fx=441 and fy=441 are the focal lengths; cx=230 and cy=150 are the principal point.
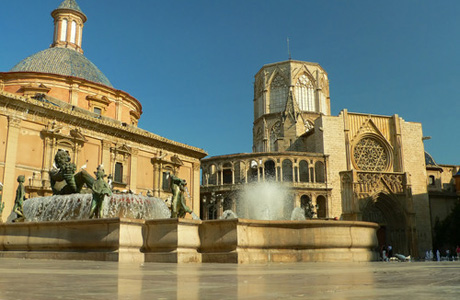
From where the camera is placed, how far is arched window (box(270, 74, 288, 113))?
58297 millimetres

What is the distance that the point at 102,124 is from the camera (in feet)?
97.5

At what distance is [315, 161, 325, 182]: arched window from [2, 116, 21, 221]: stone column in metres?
27.5

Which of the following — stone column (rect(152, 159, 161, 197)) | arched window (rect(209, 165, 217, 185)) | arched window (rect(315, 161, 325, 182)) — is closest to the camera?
stone column (rect(152, 159, 161, 197))

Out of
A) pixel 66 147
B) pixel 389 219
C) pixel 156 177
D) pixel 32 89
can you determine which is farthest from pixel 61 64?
pixel 389 219

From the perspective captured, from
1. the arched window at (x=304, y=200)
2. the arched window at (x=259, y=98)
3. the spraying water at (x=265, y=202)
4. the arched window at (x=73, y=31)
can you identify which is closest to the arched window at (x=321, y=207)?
the arched window at (x=304, y=200)

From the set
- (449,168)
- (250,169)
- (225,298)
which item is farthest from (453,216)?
(225,298)

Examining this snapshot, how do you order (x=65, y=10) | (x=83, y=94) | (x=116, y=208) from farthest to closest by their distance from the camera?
(x=65, y=10), (x=83, y=94), (x=116, y=208)

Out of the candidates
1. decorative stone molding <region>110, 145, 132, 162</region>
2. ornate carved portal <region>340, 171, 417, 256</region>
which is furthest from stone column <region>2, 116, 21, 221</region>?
ornate carved portal <region>340, 171, 417, 256</region>

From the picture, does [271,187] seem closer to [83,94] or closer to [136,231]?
[83,94]

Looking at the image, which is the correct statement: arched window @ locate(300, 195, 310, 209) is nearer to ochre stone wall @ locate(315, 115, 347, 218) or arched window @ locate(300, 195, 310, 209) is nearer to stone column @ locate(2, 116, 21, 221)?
ochre stone wall @ locate(315, 115, 347, 218)

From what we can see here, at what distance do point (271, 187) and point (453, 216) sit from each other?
17.8m

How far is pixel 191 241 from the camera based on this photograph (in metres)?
9.49

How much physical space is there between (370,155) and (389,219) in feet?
22.9

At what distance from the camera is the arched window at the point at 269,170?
42.3m
